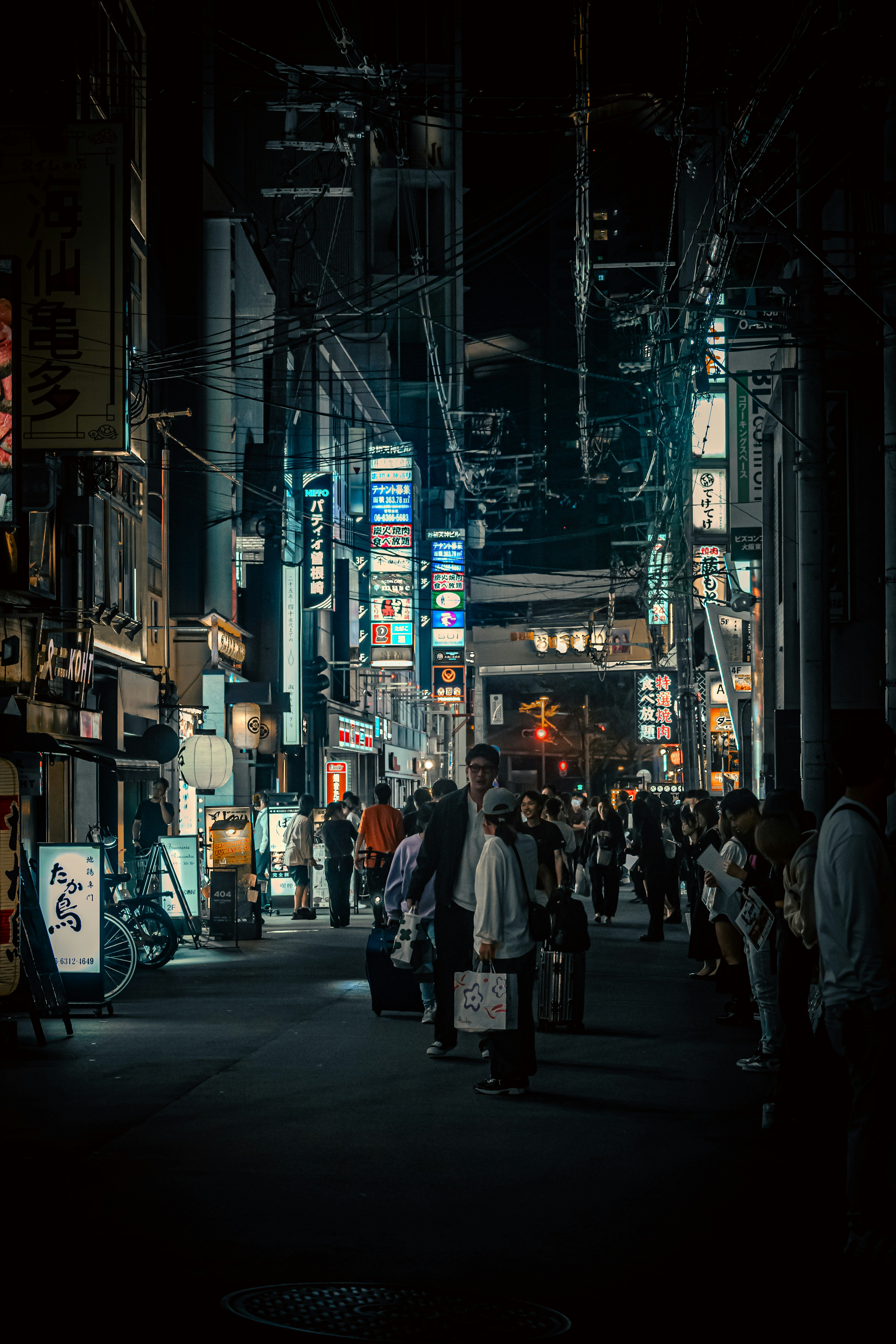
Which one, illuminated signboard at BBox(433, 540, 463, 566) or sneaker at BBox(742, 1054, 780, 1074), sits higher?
illuminated signboard at BBox(433, 540, 463, 566)

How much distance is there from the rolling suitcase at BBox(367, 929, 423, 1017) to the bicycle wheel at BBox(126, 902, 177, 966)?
4.67 metres

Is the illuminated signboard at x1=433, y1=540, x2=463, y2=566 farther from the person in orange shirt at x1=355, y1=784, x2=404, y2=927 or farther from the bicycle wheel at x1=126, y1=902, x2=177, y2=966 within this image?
the bicycle wheel at x1=126, y1=902, x2=177, y2=966

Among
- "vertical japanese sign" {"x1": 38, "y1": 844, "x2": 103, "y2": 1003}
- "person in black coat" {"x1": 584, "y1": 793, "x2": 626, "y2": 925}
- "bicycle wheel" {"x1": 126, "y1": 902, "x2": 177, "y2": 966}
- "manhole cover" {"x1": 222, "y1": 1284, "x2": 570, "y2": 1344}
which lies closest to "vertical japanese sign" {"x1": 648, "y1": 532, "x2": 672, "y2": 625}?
"person in black coat" {"x1": 584, "y1": 793, "x2": 626, "y2": 925}

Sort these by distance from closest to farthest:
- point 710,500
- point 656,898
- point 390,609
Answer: point 656,898 → point 710,500 → point 390,609

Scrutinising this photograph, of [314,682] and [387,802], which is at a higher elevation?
[314,682]

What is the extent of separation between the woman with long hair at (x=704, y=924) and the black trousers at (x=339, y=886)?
7428 mm

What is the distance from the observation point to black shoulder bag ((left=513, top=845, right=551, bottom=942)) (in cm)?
1012

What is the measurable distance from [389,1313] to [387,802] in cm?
1687

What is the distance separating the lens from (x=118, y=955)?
1505cm

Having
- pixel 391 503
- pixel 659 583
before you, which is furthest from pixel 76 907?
pixel 659 583

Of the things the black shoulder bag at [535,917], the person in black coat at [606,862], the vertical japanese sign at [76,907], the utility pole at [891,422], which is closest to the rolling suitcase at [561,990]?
the black shoulder bag at [535,917]

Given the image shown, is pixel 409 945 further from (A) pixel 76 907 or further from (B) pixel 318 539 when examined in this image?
(B) pixel 318 539

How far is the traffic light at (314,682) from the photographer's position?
40.9 metres

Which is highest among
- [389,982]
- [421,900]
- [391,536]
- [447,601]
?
[391,536]
